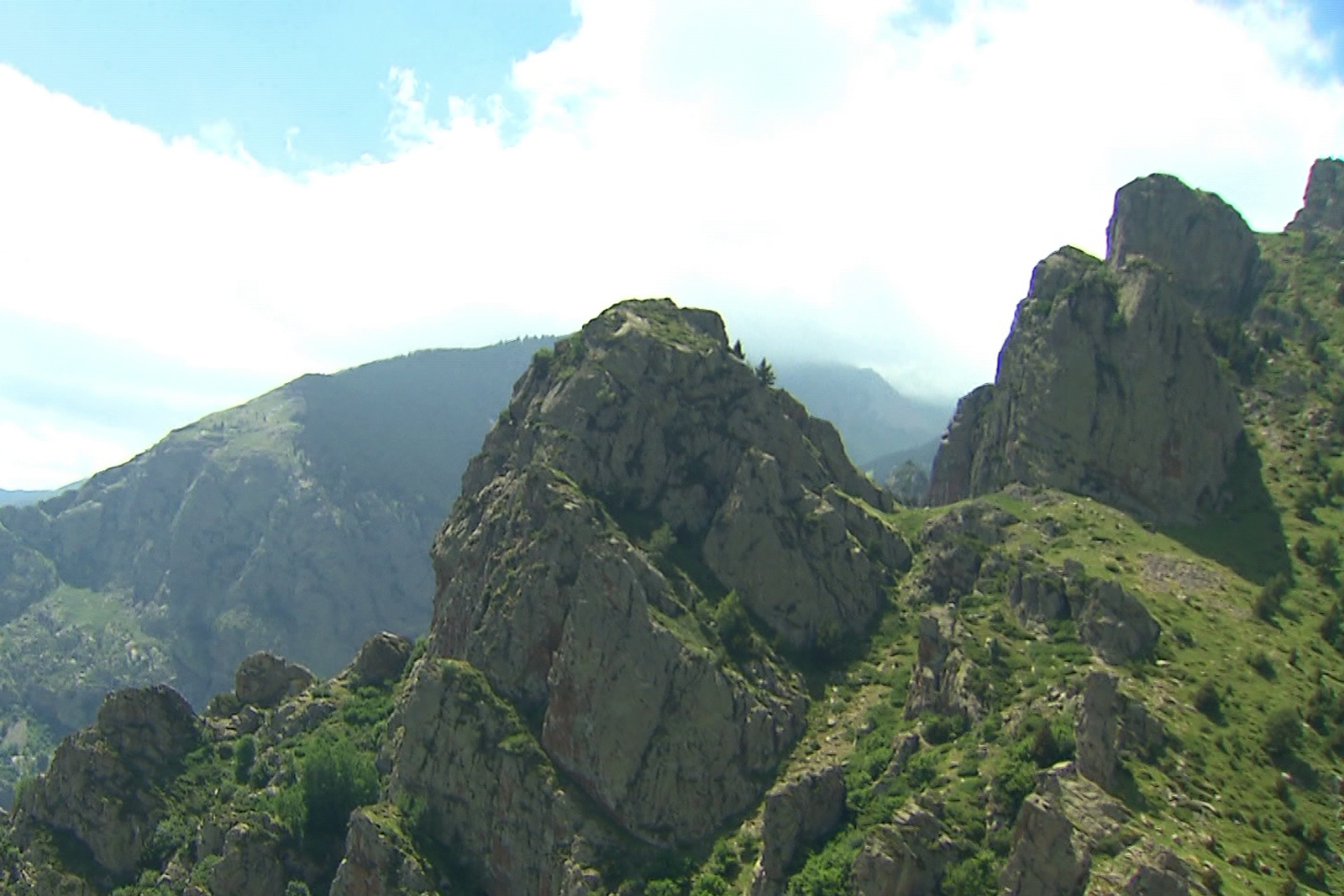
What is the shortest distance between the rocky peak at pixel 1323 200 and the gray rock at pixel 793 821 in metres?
140

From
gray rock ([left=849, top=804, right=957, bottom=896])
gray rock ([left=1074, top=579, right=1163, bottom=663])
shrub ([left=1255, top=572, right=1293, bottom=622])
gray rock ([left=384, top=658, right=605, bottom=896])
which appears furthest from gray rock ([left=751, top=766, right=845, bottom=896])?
shrub ([left=1255, top=572, right=1293, bottom=622])

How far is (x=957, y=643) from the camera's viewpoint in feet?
291

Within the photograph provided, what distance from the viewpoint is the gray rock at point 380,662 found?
123 metres

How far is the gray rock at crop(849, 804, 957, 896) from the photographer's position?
68.7 metres

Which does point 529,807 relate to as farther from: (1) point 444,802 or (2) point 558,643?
(2) point 558,643

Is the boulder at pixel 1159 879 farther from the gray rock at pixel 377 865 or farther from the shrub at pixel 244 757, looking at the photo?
the shrub at pixel 244 757

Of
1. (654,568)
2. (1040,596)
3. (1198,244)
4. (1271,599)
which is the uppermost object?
(1198,244)

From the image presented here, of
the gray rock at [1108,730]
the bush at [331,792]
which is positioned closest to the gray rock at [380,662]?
the bush at [331,792]

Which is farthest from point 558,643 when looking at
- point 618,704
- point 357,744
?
point 357,744

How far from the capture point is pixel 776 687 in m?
94.4

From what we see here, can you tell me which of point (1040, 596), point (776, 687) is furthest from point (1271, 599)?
point (776, 687)

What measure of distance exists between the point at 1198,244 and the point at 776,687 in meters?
97.2

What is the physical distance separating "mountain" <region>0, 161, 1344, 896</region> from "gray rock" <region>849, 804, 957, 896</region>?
19 cm

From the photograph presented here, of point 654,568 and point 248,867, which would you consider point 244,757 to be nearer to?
point 248,867
